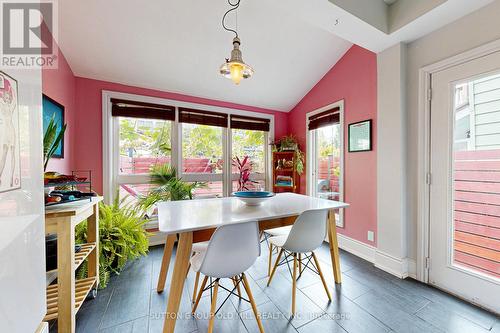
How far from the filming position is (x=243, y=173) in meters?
3.45

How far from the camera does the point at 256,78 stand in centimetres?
298

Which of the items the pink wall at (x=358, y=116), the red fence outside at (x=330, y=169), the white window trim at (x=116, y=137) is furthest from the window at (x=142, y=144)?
the pink wall at (x=358, y=116)

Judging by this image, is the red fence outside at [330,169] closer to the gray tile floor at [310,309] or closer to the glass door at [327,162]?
the glass door at [327,162]

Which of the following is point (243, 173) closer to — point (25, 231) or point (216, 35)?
point (216, 35)

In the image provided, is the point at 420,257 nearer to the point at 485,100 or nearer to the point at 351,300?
the point at 351,300

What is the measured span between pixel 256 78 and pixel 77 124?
2.41 meters

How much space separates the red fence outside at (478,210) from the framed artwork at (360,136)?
2.63 ft

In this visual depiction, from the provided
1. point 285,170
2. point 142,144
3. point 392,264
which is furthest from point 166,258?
point 285,170

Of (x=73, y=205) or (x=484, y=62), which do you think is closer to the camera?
(x=73, y=205)

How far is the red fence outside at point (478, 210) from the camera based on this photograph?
159 centimetres

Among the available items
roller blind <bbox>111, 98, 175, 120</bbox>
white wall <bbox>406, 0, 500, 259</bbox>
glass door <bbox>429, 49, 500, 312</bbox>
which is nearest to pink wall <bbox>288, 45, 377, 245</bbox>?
white wall <bbox>406, 0, 500, 259</bbox>

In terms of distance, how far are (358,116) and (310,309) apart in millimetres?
2218

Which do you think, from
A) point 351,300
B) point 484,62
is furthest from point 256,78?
point 351,300

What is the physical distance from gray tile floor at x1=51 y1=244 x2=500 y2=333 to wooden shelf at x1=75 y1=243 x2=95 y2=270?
0.46m
